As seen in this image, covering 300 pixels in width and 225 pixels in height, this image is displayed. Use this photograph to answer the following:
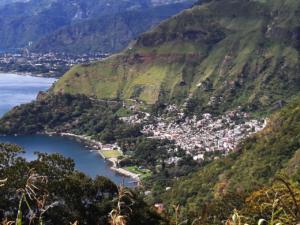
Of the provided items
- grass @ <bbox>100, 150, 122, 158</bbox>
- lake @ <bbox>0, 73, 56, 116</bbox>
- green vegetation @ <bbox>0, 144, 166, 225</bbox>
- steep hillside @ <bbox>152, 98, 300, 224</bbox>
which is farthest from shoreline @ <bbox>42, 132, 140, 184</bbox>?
green vegetation @ <bbox>0, 144, 166, 225</bbox>

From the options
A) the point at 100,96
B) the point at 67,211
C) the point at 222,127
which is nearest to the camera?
the point at 67,211

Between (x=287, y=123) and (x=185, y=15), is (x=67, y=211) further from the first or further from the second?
(x=185, y=15)

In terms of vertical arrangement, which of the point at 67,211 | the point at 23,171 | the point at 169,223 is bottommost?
the point at 169,223

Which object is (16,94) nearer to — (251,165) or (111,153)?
(111,153)

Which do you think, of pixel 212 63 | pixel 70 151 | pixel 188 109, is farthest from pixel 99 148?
pixel 212 63

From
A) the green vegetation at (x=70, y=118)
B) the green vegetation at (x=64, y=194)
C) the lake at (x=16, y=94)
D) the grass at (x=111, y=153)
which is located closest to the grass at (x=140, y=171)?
the grass at (x=111, y=153)

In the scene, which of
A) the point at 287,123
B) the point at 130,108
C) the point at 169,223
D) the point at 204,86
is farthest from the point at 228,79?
the point at 169,223
